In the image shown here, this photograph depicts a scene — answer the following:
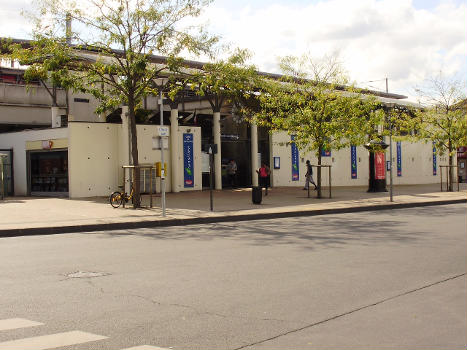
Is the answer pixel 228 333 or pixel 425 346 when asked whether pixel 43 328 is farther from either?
pixel 425 346

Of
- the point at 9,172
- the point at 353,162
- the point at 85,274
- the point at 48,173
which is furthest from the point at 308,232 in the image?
the point at 353,162

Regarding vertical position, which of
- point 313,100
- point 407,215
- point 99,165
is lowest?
point 407,215

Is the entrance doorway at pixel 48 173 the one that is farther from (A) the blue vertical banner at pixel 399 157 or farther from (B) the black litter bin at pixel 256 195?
(A) the blue vertical banner at pixel 399 157

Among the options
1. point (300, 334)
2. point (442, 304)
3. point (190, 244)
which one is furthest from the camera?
point (190, 244)

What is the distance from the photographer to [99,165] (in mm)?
28562

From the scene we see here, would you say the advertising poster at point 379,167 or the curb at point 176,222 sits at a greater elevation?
the advertising poster at point 379,167

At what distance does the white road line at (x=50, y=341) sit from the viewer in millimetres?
4877

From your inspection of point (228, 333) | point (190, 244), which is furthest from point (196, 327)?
point (190, 244)

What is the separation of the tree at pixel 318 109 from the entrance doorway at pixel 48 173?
971 centimetres

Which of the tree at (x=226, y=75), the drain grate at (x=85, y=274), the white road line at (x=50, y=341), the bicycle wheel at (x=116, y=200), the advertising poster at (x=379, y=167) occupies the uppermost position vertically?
the tree at (x=226, y=75)

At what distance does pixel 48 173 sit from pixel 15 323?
80.9 feet

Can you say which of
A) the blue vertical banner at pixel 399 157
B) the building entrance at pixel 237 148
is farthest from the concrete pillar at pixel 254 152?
the blue vertical banner at pixel 399 157

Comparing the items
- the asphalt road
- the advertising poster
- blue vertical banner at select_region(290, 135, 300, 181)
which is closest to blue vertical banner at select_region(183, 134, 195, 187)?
blue vertical banner at select_region(290, 135, 300, 181)

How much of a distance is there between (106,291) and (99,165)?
72.2 ft
